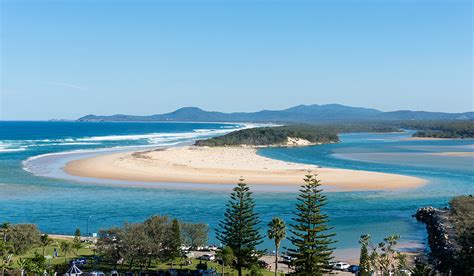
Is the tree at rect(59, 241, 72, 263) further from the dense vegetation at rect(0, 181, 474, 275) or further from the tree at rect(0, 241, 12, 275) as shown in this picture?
the tree at rect(0, 241, 12, 275)

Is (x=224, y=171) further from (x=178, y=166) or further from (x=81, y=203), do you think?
(x=81, y=203)

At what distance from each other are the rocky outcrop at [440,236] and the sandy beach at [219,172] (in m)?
14.6

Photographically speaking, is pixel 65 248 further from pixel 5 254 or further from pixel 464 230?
pixel 464 230

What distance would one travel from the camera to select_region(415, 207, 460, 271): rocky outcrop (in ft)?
91.5

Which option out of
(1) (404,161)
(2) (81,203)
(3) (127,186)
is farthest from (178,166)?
(1) (404,161)

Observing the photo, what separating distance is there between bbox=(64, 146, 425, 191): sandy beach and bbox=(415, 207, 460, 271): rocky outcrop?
48.0 feet

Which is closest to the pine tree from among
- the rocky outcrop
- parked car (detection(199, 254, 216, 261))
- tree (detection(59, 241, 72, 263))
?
parked car (detection(199, 254, 216, 261))

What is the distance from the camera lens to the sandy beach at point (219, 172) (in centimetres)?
6147

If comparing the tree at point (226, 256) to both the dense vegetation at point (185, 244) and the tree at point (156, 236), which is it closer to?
the dense vegetation at point (185, 244)

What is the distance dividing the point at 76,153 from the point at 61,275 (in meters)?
73.4

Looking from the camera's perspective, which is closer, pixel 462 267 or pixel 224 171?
pixel 462 267

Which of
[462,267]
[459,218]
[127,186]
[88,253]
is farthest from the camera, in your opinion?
[127,186]

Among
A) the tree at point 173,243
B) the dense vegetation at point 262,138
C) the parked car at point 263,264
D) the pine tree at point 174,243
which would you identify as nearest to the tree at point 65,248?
the tree at point 173,243

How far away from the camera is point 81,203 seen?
157 feet
